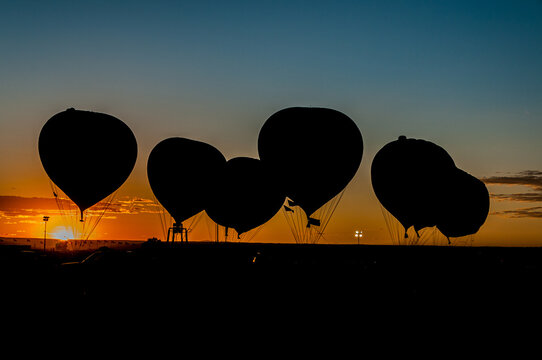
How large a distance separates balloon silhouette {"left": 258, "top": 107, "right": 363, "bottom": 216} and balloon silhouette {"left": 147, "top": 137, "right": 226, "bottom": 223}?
6765 mm

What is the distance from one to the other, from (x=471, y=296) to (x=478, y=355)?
8714 millimetres

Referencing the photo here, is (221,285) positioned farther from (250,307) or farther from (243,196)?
(243,196)

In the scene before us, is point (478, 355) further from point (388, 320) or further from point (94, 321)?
point (94, 321)

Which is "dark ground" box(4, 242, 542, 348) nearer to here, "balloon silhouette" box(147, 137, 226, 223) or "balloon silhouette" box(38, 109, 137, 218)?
"balloon silhouette" box(38, 109, 137, 218)

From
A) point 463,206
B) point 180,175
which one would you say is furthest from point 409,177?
point 180,175

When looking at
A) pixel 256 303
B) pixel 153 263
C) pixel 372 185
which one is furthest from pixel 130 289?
pixel 372 185

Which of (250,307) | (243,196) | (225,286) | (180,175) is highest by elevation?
(180,175)

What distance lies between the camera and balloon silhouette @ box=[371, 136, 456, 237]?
89.1ft

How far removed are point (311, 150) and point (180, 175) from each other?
352 inches

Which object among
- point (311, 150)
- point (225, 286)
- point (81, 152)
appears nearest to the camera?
point (225, 286)

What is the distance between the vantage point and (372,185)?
2800 cm

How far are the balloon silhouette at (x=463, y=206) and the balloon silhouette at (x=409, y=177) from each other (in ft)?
9.35

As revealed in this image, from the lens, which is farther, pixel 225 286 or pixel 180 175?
pixel 180 175

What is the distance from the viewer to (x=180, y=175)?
87.4 feet
